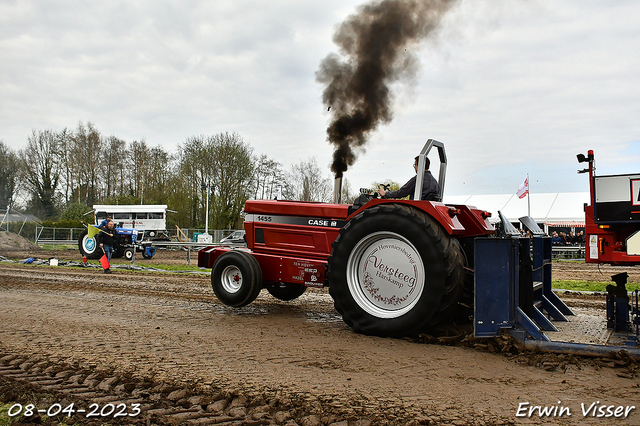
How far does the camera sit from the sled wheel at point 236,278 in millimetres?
6039

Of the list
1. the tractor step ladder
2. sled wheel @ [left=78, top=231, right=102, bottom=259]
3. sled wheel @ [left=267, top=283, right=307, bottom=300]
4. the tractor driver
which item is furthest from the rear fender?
sled wheel @ [left=78, top=231, right=102, bottom=259]

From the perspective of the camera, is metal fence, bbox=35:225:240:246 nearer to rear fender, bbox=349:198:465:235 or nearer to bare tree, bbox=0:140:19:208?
bare tree, bbox=0:140:19:208

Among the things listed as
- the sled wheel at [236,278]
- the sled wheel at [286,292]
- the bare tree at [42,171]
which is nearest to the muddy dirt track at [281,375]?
the sled wheel at [236,278]

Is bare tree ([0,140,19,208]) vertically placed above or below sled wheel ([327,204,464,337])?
above

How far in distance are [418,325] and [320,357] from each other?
1039 mm

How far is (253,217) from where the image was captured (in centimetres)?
666

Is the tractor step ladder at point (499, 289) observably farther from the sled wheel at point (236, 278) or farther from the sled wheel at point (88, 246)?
the sled wheel at point (88, 246)

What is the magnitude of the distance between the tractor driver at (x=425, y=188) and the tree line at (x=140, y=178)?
3064 centimetres

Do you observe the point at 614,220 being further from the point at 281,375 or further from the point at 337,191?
the point at 337,191

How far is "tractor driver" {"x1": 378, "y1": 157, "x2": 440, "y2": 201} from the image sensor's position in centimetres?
531

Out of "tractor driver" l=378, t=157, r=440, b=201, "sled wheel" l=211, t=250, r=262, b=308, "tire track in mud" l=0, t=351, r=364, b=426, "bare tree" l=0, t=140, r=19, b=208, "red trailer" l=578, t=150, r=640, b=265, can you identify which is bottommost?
"tire track in mud" l=0, t=351, r=364, b=426

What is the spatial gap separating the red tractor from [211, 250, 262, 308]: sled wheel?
1cm

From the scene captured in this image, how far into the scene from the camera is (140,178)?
47031mm

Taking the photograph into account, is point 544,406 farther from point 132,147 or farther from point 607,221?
point 132,147
